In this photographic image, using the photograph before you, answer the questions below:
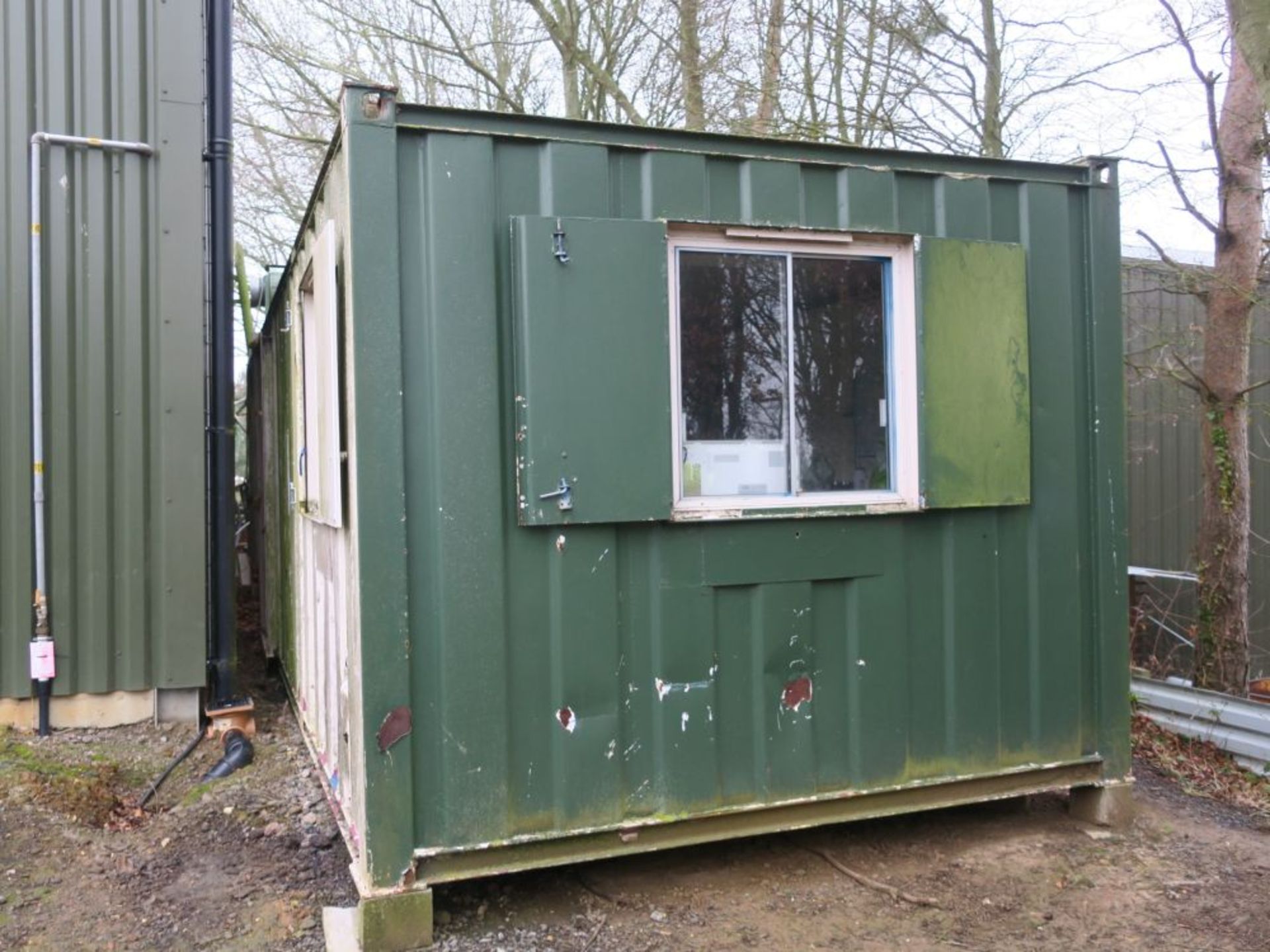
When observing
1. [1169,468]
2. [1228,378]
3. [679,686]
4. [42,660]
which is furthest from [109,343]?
[1169,468]

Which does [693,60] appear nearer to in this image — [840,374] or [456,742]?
[840,374]

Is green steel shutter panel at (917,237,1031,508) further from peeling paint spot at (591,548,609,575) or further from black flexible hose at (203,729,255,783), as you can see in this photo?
black flexible hose at (203,729,255,783)

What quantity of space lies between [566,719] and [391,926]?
0.84m

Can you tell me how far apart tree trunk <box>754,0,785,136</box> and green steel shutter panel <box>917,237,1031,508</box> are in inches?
207

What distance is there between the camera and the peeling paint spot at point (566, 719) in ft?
11.4

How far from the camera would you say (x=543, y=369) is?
342cm

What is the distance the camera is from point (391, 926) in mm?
3252

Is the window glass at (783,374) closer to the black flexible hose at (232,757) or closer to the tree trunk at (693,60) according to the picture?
the black flexible hose at (232,757)

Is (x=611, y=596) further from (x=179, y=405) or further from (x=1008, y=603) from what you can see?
(x=179, y=405)

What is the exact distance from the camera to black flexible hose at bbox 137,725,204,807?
186 inches

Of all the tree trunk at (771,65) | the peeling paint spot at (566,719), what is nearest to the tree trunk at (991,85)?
the tree trunk at (771,65)

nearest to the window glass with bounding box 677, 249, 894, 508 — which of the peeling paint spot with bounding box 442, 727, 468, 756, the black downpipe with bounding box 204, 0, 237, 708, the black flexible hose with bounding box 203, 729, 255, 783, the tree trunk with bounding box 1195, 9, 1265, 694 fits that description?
the peeling paint spot with bounding box 442, 727, 468, 756

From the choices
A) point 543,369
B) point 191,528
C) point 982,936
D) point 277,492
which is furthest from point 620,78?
point 982,936

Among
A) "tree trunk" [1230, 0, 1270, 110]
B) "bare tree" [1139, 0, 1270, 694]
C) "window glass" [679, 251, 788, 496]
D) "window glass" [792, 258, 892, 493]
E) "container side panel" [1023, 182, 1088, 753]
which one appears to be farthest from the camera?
"bare tree" [1139, 0, 1270, 694]
